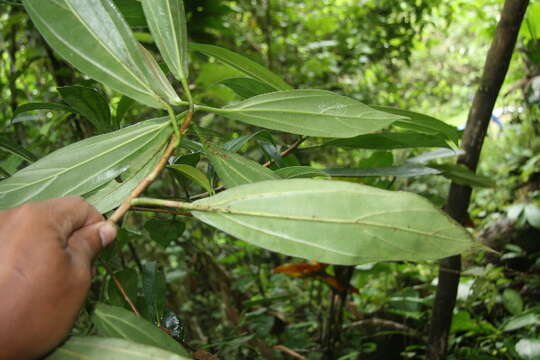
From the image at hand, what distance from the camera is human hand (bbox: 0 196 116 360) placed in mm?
209

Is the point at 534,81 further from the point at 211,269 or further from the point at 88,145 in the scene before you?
the point at 88,145

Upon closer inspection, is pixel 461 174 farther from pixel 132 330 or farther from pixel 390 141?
pixel 132 330

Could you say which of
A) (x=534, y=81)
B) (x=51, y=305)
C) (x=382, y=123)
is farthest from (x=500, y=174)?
(x=51, y=305)

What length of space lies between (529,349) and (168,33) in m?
0.84

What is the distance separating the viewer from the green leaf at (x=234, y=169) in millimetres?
366

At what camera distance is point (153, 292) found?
0.62 m

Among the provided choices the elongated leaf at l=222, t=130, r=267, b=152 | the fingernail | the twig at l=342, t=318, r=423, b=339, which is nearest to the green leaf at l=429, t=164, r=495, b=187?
the elongated leaf at l=222, t=130, r=267, b=152

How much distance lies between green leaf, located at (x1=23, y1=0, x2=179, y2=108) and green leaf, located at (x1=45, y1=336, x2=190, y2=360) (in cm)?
18

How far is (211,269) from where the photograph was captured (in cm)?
130

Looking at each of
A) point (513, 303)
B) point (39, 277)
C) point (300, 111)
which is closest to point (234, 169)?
point (300, 111)

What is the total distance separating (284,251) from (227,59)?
0.21 metres

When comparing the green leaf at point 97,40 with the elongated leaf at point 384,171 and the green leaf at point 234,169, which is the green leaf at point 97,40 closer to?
the green leaf at point 234,169

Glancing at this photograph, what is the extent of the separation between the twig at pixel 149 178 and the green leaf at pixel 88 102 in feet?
0.71

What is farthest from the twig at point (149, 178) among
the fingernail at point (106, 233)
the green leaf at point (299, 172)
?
the green leaf at point (299, 172)
